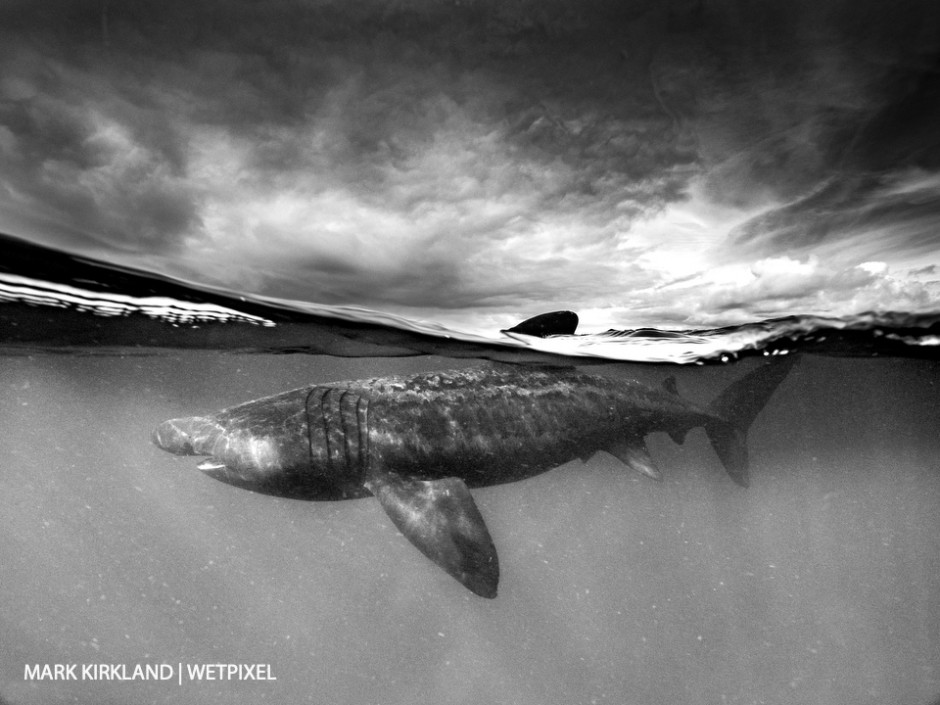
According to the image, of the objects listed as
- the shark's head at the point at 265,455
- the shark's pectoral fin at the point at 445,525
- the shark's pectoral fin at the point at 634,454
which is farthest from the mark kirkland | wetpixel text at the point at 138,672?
the shark's pectoral fin at the point at 634,454

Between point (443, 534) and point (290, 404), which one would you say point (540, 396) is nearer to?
point (443, 534)

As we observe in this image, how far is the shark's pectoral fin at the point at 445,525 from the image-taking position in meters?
5.05

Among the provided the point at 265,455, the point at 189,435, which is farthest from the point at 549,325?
the point at 189,435

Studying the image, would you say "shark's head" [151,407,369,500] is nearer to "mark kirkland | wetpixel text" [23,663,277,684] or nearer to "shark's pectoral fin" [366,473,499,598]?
"shark's pectoral fin" [366,473,499,598]

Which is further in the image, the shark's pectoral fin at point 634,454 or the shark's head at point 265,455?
the shark's pectoral fin at point 634,454

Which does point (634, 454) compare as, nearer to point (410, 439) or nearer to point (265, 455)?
point (410, 439)

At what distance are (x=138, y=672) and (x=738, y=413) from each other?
2802 cm

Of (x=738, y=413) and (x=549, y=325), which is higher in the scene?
(x=549, y=325)

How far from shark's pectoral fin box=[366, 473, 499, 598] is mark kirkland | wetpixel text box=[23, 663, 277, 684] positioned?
15681mm

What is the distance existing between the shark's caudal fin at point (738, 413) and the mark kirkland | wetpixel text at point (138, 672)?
17.8 meters

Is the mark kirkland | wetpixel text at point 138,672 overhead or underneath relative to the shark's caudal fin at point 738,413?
underneath

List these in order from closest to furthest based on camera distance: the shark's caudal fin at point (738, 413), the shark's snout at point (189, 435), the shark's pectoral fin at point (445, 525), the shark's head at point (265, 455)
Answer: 1. the shark's pectoral fin at point (445, 525)
2. the shark's head at point (265, 455)
3. the shark's snout at point (189, 435)
4. the shark's caudal fin at point (738, 413)

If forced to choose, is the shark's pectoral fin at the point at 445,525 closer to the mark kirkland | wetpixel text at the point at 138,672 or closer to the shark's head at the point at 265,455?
the shark's head at the point at 265,455

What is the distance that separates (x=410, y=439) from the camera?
21.3 ft
